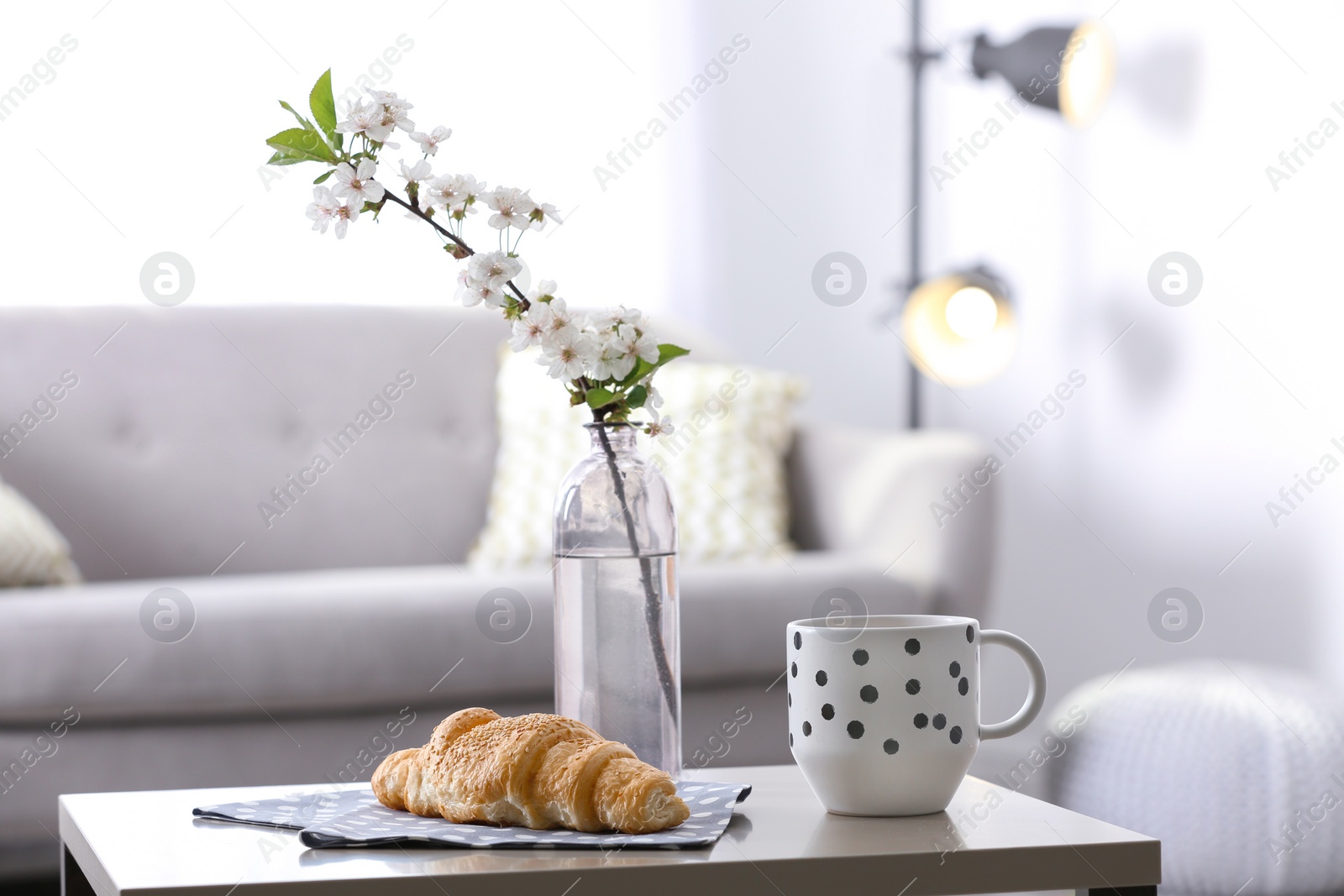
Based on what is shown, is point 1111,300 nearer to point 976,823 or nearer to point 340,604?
point 340,604

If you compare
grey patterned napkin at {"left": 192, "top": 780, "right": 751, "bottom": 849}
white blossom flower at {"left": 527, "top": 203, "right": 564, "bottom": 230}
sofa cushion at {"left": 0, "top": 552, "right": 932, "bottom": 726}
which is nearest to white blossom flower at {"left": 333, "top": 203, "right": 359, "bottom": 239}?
white blossom flower at {"left": 527, "top": 203, "right": 564, "bottom": 230}

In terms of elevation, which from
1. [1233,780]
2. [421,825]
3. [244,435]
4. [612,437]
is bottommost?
[1233,780]

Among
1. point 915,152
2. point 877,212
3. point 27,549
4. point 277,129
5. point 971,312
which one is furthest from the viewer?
point 877,212

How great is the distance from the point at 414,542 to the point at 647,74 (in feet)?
4.06

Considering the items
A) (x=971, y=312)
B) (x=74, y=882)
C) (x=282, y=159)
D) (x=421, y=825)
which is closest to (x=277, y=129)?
(x=971, y=312)

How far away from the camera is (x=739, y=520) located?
90.7 inches

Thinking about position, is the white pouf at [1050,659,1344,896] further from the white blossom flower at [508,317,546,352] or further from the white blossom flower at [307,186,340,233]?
the white blossom flower at [307,186,340,233]

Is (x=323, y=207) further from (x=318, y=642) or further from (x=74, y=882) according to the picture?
(x=318, y=642)

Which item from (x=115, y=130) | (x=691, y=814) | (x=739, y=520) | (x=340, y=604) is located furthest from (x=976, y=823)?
(x=115, y=130)

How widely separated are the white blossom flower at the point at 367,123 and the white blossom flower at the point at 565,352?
0.17 m

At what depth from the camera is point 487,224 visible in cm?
87

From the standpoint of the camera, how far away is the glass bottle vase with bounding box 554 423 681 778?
35.2 inches

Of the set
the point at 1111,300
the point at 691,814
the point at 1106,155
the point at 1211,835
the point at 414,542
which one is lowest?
the point at 1211,835

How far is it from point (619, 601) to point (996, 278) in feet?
6.35
